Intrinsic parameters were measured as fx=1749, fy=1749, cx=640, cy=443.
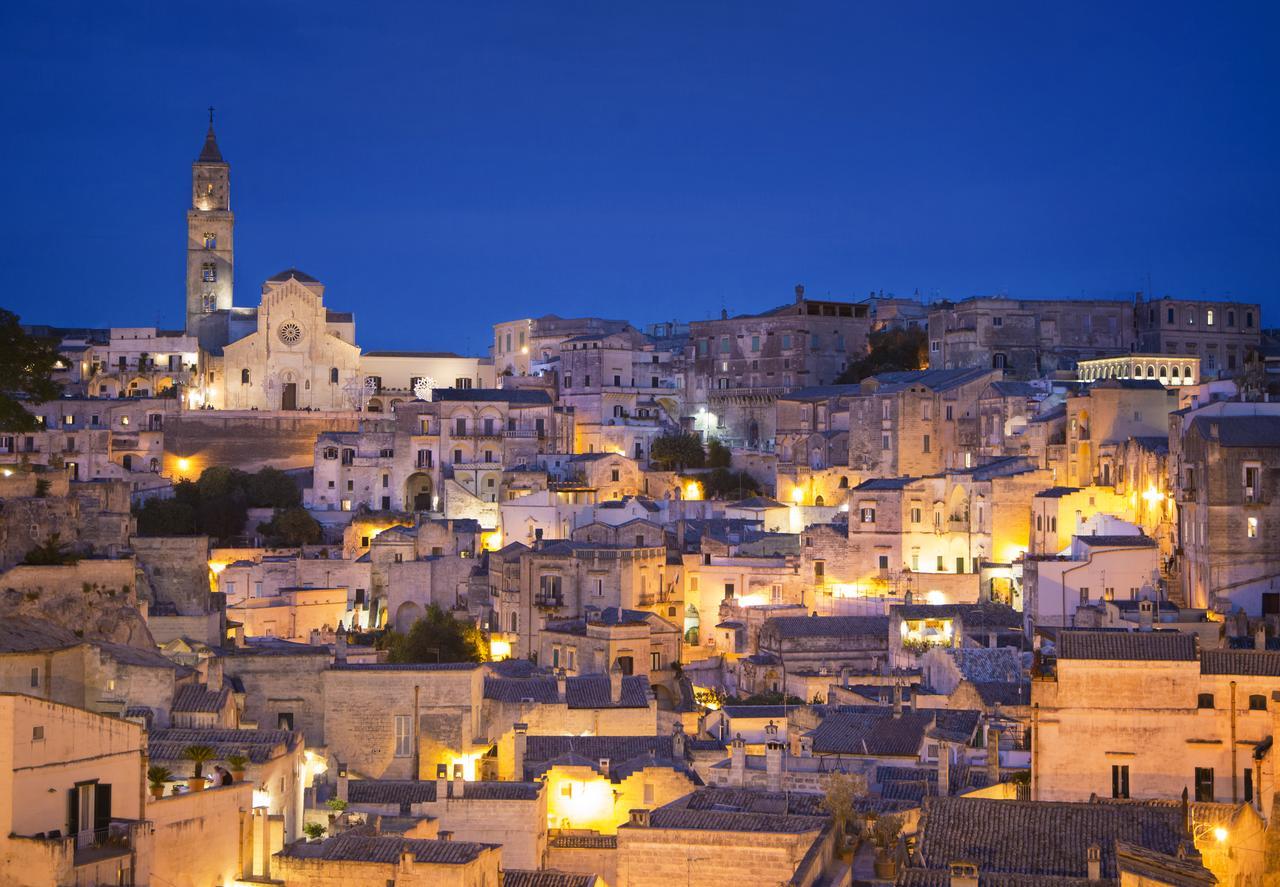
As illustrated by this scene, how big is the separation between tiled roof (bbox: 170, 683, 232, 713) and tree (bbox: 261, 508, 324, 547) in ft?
95.7

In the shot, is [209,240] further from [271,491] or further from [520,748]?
[520,748]

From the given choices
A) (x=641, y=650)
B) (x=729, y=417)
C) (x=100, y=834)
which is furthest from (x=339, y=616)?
(x=100, y=834)

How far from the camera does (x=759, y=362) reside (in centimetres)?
7056

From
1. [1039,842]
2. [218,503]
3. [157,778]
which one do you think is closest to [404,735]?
[157,778]

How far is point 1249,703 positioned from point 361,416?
49935 millimetres

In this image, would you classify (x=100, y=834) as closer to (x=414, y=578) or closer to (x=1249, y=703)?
(x=1249, y=703)

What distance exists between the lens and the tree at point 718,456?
6456 centimetres

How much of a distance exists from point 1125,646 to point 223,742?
42.1 ft

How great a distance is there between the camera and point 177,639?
35625 millimetres

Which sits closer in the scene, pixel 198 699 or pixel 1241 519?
pixel 198 699

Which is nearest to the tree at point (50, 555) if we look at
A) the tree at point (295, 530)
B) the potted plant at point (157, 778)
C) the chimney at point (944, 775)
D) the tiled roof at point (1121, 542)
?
the potted plant at point (157, 778)

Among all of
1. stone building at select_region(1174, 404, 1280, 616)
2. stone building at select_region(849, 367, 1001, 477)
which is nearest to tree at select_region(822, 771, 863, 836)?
stone building at select_region(1174, 404, 1280, 616)

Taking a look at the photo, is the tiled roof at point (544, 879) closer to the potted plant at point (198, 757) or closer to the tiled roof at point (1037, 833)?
the potted plant at point (198, 757)

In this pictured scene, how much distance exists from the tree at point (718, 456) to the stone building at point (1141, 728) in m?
40.0
